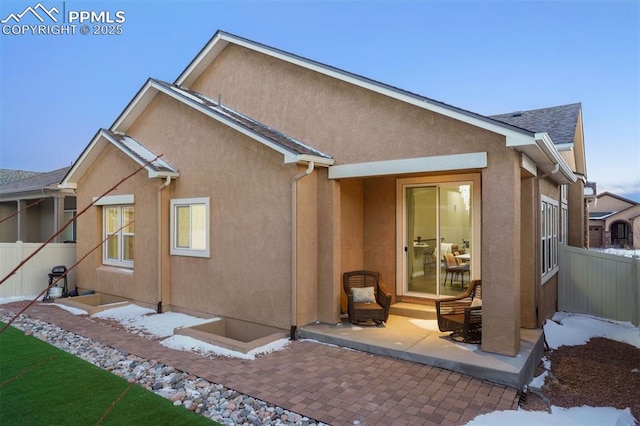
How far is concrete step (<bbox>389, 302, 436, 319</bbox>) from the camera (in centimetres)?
854

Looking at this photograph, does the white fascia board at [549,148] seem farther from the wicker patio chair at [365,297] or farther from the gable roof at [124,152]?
the gable roof at [124,152]

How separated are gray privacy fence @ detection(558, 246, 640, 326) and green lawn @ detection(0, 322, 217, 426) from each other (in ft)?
36.5

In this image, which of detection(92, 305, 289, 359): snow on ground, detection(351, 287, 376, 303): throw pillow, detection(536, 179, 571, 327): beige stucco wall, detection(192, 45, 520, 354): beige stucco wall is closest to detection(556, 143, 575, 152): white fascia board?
detection(536, 179, 571, 327): beige stucco wall

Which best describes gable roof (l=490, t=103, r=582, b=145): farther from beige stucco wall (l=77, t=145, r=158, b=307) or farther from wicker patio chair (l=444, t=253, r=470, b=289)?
beige stucco wall (l=77, t=145, r=158, b=307)

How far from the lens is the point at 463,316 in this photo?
729 centimetres

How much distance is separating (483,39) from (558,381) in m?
16.9

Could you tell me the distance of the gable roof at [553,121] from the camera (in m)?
9.72

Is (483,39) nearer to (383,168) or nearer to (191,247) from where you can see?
(383,168)

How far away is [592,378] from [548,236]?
4.10 m

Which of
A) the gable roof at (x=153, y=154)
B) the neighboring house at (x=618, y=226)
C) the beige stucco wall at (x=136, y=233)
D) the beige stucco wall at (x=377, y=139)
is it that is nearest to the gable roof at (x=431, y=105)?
the beige stucco wall at (x=377, y=139)

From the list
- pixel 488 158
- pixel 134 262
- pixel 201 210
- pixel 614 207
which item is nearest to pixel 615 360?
pixel 488 158

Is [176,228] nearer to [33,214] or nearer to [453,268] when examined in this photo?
[453,268]

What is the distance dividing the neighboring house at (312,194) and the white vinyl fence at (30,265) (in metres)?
3.20

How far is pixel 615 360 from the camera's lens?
25.3ft
